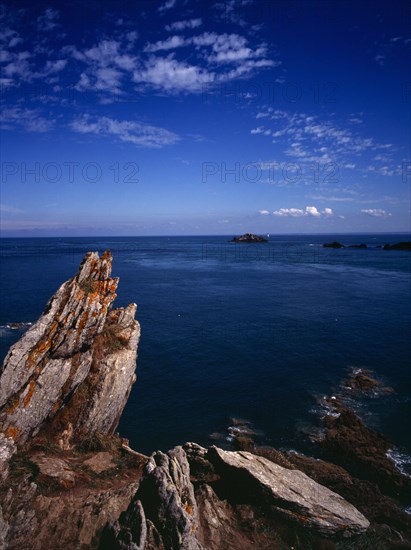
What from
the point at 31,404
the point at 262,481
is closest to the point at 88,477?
the point at 31,404

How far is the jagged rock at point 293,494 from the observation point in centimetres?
1442

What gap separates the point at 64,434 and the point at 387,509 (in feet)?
63.1

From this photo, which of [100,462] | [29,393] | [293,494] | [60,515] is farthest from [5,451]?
[293,494]

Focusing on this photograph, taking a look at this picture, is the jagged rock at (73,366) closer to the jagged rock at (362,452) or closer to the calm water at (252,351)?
the calm water at (252,351)

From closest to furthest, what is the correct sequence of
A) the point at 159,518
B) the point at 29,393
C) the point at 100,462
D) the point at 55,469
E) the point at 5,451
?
the point at 159,518
the point at 55,469
the point at 5,451
the point at 100,462
the point at 29,393

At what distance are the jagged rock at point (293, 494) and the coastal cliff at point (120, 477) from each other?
56mm

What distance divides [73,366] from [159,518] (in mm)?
12039

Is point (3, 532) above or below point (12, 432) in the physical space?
below

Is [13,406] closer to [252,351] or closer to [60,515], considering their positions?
[60,515]

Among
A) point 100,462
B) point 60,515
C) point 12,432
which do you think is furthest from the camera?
point 100,462

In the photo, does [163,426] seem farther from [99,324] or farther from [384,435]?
[384,435]

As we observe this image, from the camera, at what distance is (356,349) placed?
132 feet

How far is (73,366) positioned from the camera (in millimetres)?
21109

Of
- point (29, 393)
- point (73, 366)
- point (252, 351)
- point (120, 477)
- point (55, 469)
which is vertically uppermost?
point (73, 366)
